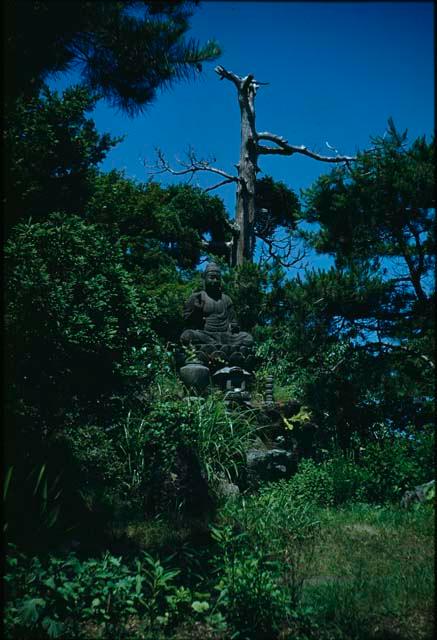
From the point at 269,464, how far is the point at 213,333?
299 cm

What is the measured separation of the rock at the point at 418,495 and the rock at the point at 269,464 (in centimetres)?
198

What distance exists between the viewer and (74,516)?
5055 millimetres

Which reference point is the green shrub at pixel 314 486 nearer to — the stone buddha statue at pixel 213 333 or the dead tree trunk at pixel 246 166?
the stone buddha statue at pixel 213 333

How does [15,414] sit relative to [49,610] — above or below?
above

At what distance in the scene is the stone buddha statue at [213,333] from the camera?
9.14 m

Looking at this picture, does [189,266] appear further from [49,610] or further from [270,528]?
[49,610]

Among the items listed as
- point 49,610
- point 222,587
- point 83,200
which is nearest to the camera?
point 49,610

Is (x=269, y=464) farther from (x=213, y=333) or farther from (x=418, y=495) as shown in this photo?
(x=213, y=333)

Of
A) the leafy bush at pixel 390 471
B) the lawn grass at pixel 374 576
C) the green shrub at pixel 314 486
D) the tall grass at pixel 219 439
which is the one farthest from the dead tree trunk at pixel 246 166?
the lawn grass at pixel 374 576

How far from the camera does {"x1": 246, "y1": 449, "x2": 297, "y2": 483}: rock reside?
23.4ft

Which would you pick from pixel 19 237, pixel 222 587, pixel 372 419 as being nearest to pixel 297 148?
pixel 372 419

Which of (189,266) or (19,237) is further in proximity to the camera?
(189,266)

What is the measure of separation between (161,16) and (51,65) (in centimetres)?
103

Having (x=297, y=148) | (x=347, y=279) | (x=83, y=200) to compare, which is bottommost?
(x=347, y=279)
